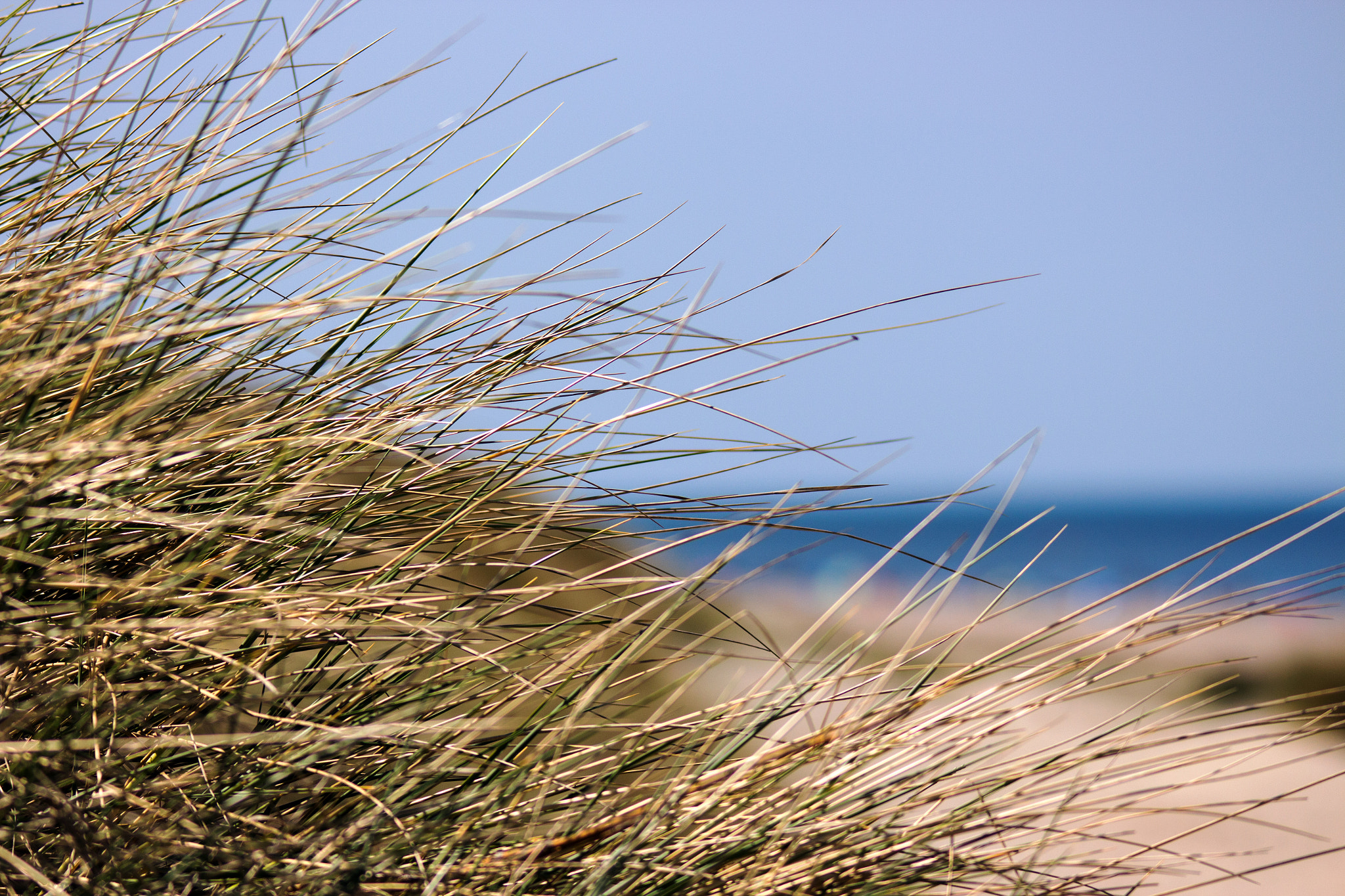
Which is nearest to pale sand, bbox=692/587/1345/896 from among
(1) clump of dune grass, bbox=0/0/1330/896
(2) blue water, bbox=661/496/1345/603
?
(1) clump of dune grass, bbox=0/0/1330/896

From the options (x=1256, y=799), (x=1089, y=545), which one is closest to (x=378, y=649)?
(x=1256, y=799)

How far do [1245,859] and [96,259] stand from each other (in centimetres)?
683

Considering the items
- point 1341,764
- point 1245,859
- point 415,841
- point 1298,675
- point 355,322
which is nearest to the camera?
point 415,841

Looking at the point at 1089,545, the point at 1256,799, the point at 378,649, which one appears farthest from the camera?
the point at 1089,545

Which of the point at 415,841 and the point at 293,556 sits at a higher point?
the point at 293,556

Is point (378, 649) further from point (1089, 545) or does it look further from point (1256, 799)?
point (1089, 545)

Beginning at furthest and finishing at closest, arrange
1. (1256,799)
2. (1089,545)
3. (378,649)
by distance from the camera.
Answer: (1089,545) → (1256,799) → (378,649)

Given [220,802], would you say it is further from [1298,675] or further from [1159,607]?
[1298,675]

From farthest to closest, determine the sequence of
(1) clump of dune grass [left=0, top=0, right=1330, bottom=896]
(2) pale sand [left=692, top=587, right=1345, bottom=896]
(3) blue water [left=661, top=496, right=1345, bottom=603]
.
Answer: (3) blue water [left=661, top=496, right=1345, bottom=603] → (2) pale sand [left=692, top=587, right=1345, bottom=896] → (1) clump of dune grass [left=0, top=0, right=1330, bottom=896]

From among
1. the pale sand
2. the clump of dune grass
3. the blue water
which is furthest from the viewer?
the blue water

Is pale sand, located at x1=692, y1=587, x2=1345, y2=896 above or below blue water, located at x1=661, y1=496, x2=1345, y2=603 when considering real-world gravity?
above

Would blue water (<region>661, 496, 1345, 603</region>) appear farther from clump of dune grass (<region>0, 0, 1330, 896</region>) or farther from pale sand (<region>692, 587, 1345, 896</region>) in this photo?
clump of dune grass (<region>0, 0, 1330, 896</region>)

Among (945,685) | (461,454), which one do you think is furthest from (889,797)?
(461,454)

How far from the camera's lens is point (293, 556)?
917mm
